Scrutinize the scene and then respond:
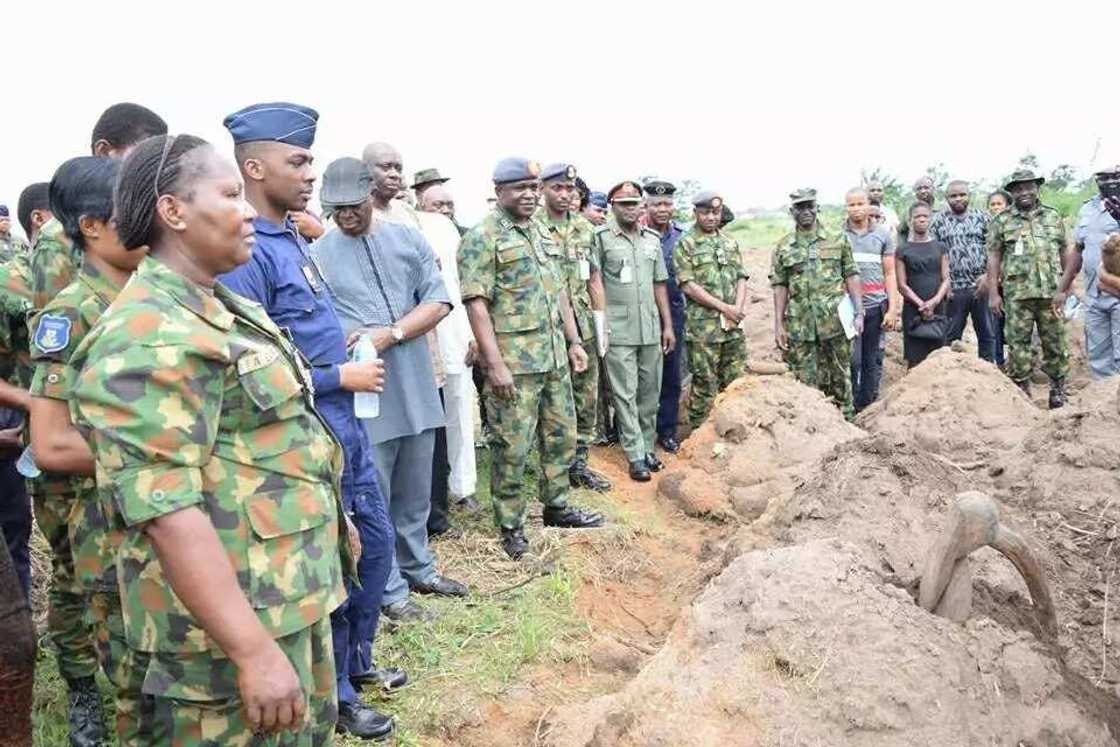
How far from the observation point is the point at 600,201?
984 cm

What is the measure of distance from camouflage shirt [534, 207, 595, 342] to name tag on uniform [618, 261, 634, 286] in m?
0.38

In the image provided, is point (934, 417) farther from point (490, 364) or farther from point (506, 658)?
point (506, 658)

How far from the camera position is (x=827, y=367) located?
8.49 metres

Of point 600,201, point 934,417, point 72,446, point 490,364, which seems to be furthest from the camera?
point 600,201

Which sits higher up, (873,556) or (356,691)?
(873,556)

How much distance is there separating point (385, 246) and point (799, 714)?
8.32ft

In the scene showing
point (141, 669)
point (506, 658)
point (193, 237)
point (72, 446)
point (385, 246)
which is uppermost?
point (193, 237)

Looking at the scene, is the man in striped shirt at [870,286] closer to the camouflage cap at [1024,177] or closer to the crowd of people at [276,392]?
the camouflage cap at [1024,177]

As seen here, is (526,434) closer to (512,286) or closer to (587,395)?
(512,286)

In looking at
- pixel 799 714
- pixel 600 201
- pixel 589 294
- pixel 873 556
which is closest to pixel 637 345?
pixel 589 294

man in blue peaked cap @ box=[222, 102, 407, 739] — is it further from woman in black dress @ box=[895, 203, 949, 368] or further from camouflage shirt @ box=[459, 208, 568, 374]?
woman in black dress @ box=[895, 203, 949, 368]

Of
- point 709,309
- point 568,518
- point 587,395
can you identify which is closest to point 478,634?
point 568,518

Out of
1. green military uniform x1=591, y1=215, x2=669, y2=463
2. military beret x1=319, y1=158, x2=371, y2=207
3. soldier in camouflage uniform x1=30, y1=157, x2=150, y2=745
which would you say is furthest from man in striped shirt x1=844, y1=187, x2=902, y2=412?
soldier in camouflage uniform x1=30, y1=157, x2=150, y2=745

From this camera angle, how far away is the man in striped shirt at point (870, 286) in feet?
28.7
